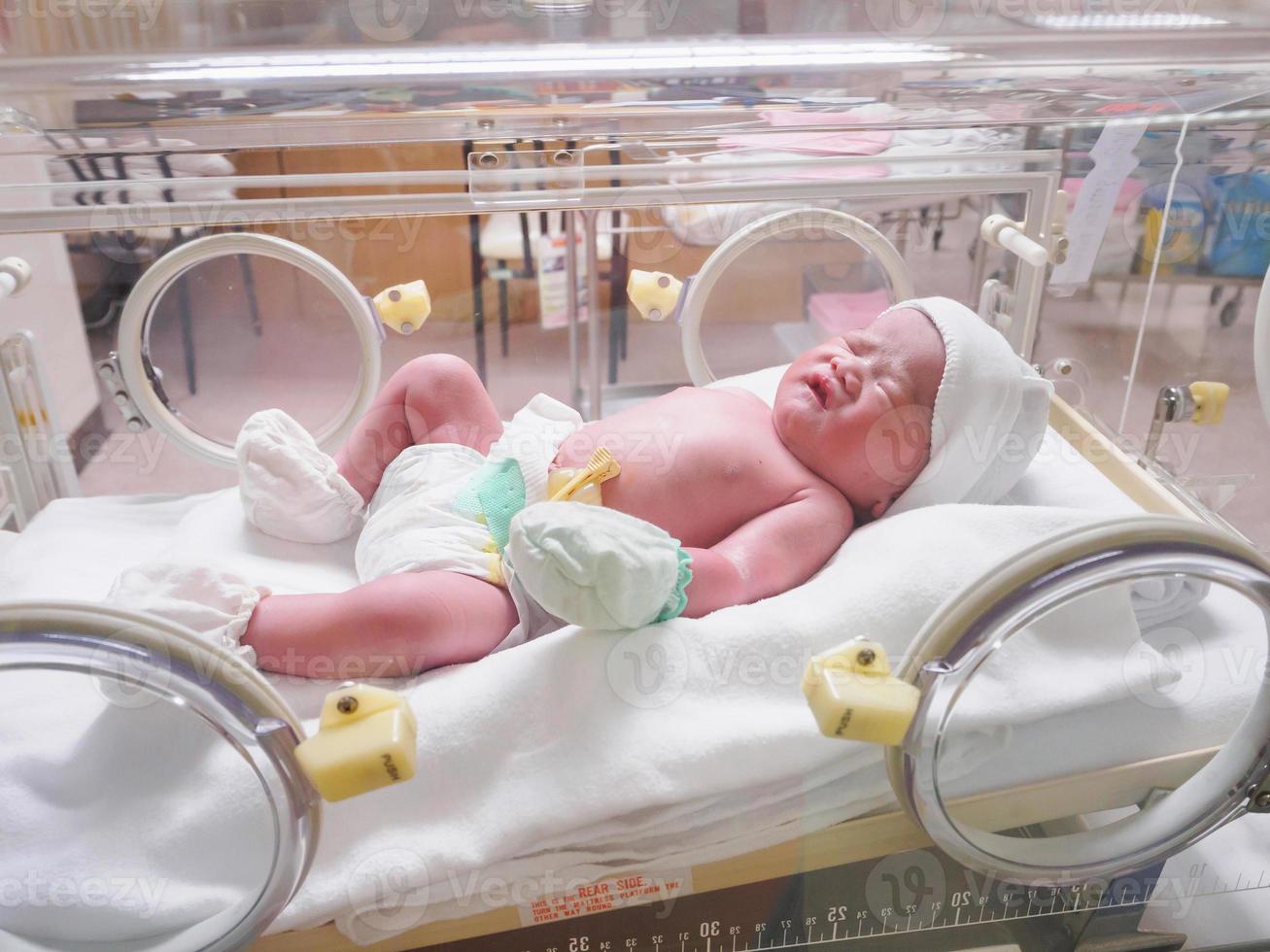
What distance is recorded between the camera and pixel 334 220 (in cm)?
115

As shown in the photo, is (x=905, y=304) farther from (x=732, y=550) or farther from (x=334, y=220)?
(x=334, y=220)

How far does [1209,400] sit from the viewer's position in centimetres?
113

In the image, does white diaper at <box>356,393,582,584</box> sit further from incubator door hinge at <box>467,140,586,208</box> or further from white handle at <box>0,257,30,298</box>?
white handle at <box>0,257,30,298</box>

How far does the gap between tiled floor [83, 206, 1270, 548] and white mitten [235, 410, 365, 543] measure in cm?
17

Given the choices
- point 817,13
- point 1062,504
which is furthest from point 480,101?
point 1062,504

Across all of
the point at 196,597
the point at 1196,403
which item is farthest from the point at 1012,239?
the point at 196,597

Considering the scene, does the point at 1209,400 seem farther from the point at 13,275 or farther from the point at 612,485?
the point at 13,275

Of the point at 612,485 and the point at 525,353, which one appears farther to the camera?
the point at 525,353

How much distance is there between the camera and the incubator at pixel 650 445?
75 centimetres

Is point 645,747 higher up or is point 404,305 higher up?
point 404,305

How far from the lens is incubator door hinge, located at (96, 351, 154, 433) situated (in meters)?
1.25

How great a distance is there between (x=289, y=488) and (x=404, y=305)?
0.93ft

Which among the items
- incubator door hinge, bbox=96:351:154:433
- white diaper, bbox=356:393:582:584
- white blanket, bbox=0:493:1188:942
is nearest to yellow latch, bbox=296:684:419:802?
white blanket, bbox=0:493:1188:942

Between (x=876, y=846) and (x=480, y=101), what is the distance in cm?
80
